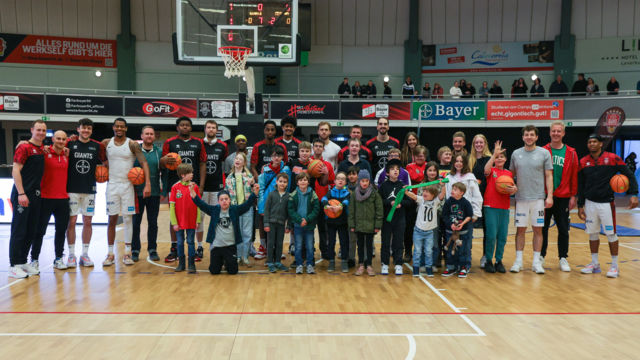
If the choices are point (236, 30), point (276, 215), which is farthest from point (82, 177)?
point (236, 30)

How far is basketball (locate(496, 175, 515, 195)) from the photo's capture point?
6.55m

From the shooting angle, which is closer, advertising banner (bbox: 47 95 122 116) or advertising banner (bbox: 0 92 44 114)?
advertising banner (bbox: 0 92 44 114)

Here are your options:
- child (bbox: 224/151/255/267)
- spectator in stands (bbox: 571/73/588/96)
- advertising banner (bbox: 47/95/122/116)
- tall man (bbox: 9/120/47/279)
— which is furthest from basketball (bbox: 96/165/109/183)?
spectator in stands (bbox: 571/73/588/96)

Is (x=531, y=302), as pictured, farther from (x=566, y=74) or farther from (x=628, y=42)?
(x=628, y=42)

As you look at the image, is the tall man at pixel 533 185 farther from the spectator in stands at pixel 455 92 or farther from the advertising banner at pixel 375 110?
the spectator in stands at pixel 455 92

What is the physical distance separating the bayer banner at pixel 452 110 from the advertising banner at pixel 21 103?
14.9m

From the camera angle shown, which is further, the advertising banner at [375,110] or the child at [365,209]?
the advertising banner at [375,110]

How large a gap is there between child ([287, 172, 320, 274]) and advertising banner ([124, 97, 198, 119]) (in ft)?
45.4

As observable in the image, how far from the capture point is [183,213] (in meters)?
6.64

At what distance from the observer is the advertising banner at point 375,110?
1953 cm

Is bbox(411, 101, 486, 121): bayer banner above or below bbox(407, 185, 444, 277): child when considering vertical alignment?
above

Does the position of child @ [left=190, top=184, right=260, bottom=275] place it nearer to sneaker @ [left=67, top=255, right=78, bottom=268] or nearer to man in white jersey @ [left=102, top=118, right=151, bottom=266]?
man in white jersey @ [left=102, top=118, right=151, bottom=266]

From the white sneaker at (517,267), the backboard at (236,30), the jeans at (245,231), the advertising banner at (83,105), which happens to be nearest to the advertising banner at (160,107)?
the advertising banner at (83,105)
